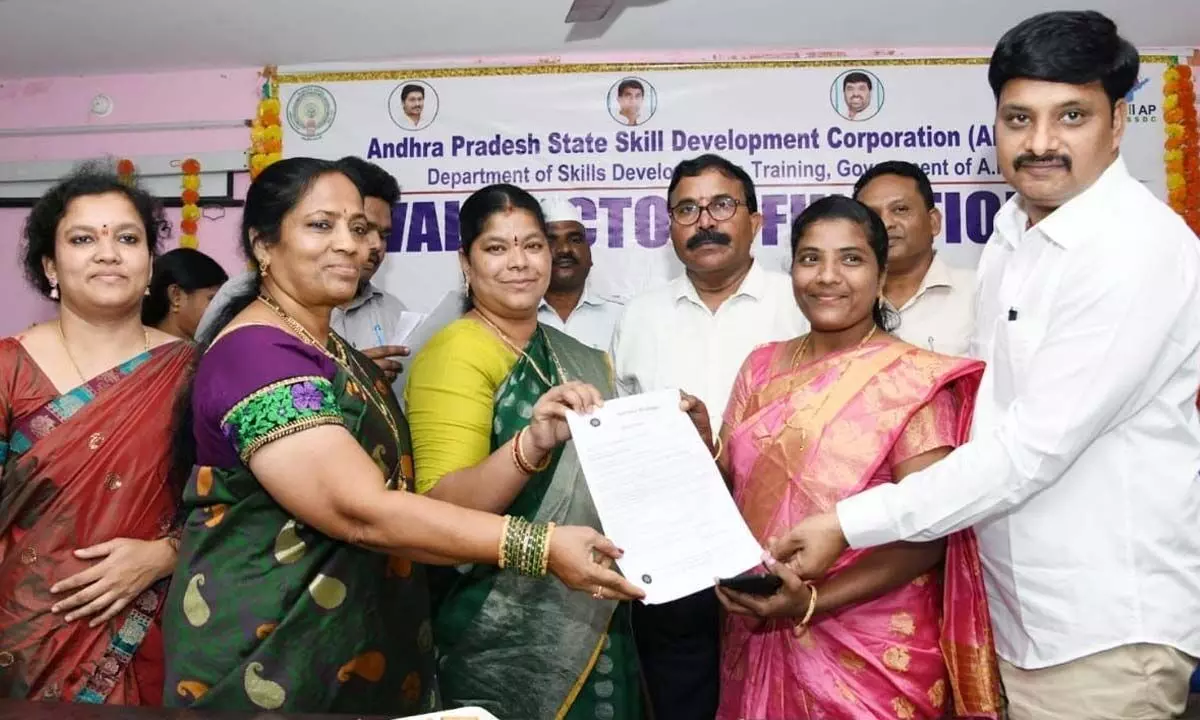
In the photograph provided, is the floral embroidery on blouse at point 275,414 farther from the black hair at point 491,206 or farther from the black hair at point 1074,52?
the black hair at point 1074,52

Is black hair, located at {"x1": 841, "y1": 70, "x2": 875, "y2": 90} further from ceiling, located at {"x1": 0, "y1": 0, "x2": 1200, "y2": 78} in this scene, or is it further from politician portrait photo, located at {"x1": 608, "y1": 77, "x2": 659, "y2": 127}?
politician portrait photo, located at {"x1": 608, "y1": 77, "x2": 659, "y2": 127}

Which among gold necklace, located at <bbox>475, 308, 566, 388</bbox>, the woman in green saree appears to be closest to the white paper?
the woman in green saree

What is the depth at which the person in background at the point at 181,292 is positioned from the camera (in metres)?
4.02

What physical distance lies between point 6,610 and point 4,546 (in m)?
0.15

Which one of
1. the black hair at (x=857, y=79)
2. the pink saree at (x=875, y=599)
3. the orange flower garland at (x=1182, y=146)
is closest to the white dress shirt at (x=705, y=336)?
the pink saree at (x=875, y=599)

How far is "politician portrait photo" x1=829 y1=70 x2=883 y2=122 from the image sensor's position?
467 centimetres

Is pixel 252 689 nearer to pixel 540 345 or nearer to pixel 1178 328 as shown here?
pixel 540 345

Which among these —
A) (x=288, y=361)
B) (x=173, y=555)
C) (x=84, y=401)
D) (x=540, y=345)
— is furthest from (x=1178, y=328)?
(x=84, y=401)

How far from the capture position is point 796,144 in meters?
4.70

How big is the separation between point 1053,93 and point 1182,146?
3333 millimetres

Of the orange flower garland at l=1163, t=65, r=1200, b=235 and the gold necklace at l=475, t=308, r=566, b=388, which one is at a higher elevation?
the orange flower garland at l=1163, t=65, r=1200, b=235

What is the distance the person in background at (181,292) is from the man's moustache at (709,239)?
7.56 feet

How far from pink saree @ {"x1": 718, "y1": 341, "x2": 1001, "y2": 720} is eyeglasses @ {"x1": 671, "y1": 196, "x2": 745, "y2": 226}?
40.3 inches

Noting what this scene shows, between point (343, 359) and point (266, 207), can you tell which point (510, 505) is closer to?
point (343, 359)
